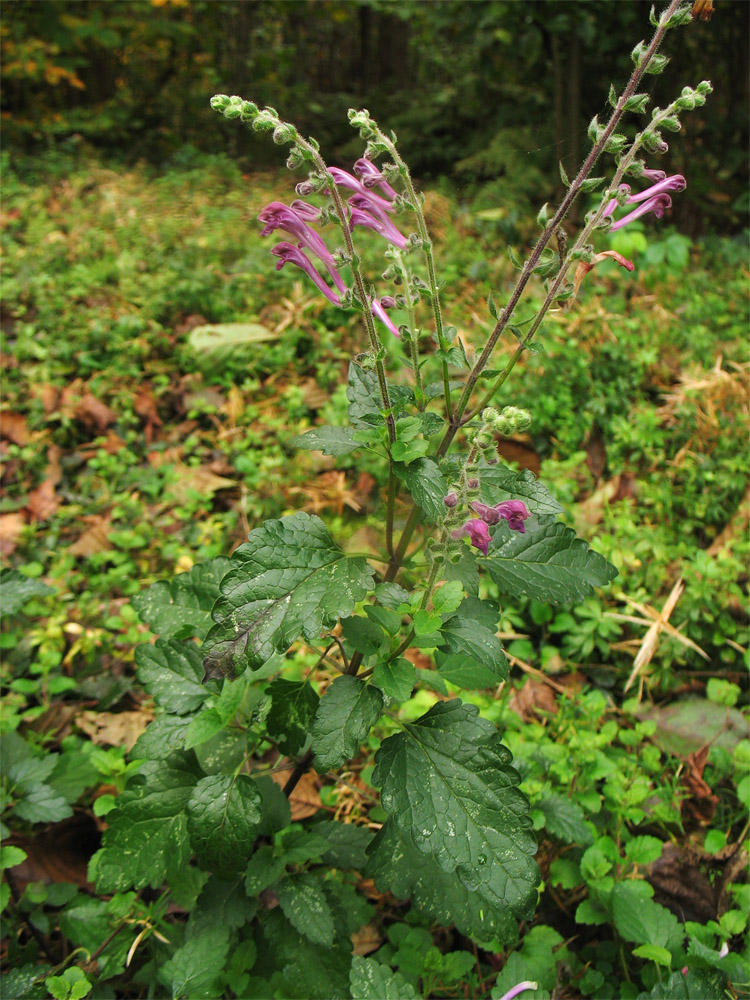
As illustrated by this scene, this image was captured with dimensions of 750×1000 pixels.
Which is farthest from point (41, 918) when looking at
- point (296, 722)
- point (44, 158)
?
point (44, 158)

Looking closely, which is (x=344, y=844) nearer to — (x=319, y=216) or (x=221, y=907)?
(x=221, y=907)

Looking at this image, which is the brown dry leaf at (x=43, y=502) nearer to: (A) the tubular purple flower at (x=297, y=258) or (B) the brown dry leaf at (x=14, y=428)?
(B) the brown dry leaf at (x=14, y=428)

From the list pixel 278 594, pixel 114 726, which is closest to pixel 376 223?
pixel 278 594

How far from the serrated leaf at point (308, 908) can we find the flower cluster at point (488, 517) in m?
0.93

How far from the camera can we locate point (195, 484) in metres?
3.49

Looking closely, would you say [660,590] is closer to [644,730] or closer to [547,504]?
[644,730]

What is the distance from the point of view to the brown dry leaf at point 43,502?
3.39 metres

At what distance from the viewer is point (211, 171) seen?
809cm

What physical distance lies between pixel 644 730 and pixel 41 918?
1880 mm

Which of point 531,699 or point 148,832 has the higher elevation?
point 148,832

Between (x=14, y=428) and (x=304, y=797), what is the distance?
2.79 metres

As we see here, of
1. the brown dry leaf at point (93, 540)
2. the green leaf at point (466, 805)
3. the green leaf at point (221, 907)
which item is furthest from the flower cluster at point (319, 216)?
the brown dry leaf at point (93, 540)

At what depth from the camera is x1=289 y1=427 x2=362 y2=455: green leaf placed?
5.02ft

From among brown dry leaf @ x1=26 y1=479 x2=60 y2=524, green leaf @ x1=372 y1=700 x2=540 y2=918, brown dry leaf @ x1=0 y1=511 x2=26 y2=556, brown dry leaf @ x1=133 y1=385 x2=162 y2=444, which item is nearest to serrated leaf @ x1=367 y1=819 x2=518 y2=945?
green leaf @ x1=372 y1=700 x2=540 y2=918
